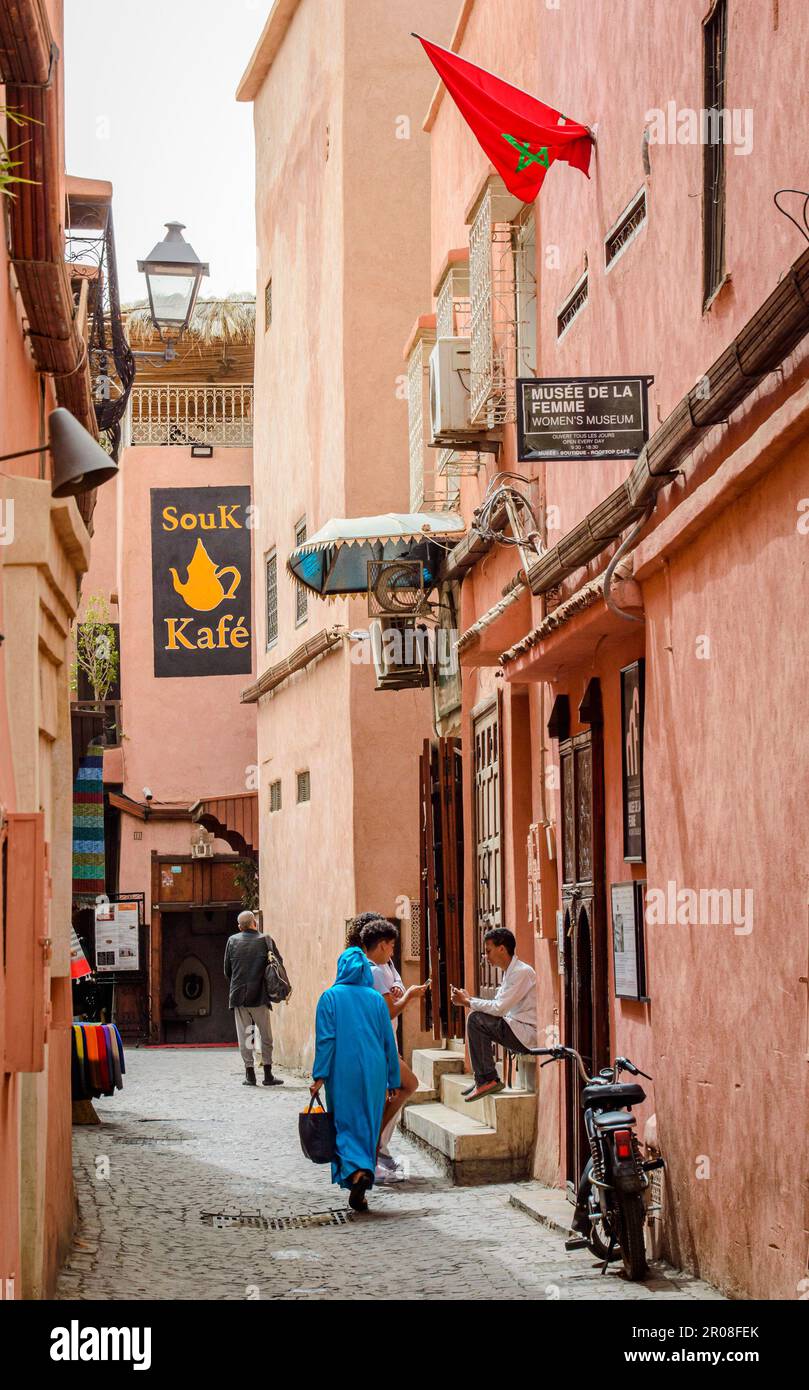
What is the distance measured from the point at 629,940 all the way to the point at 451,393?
578cm

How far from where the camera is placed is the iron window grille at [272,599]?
25.1 meters

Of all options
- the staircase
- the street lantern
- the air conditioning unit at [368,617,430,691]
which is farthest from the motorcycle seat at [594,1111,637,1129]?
the street lantern

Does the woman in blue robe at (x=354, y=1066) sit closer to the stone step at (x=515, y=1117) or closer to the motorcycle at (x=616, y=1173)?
the stone step at (x=515, y=1117)

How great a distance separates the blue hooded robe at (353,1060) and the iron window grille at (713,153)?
5.24m

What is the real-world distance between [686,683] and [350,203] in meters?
13.0

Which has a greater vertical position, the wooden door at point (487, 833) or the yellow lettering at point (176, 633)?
the yellow lettering at point (176, 633)

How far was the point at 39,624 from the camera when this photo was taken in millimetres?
7820

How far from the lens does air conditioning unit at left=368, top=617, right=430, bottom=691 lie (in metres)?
17.7

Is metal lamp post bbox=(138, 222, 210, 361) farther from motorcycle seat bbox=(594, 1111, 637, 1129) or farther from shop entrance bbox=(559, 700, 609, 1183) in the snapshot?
motorcycle seat bbox=(594, 1111, 637, 1129)

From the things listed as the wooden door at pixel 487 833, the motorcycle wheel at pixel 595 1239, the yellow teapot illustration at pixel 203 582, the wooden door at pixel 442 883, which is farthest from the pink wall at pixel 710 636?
the yellow teapot illustration at pixel 203 582

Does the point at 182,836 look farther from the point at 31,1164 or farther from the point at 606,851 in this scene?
the point at 31,1164

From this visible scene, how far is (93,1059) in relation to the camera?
1376 cm

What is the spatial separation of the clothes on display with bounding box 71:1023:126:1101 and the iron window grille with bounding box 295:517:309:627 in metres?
9.43
